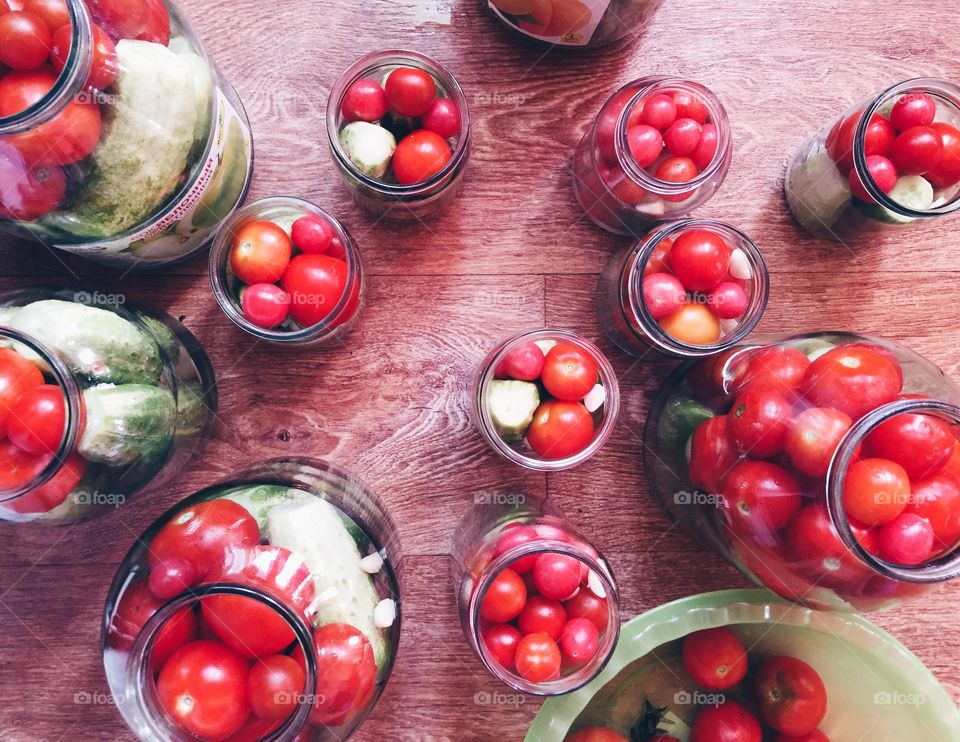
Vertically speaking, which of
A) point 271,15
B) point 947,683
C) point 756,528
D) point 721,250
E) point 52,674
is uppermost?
point 271,15

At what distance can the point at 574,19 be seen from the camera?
77 cm

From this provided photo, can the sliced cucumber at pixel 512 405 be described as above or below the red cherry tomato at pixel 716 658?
above

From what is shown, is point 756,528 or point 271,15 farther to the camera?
point 271,15

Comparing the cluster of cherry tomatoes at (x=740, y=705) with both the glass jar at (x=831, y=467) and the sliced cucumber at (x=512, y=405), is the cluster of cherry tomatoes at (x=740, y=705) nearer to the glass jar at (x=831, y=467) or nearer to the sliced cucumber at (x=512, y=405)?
the glass jar at (x=831, y=467)

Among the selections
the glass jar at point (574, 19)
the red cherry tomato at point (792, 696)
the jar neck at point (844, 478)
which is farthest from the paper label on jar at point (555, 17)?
the red cherry tomato at point (792, 696)

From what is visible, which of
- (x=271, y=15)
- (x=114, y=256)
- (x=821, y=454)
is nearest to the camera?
(x=821, y=454)

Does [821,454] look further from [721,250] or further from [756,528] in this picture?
[721,250]

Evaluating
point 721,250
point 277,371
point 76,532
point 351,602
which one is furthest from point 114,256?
point 721,250

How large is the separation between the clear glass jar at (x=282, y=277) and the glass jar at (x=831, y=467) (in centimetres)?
41

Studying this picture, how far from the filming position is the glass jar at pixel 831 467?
1.91 feet

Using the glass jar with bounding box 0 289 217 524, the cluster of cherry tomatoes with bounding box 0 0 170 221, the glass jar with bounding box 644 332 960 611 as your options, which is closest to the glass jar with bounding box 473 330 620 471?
the glass jar with bounding box 644 332 960 611

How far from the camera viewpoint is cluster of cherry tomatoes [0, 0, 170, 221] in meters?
0.55

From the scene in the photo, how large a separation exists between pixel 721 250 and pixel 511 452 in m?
0.32

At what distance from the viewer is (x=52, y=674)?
32.2 inches
